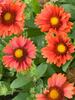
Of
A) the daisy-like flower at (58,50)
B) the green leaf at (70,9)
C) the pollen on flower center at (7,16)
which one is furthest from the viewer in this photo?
the green leaf at (70,9)

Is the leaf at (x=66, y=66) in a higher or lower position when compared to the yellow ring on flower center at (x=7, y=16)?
lower

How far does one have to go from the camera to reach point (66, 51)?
1.70 m

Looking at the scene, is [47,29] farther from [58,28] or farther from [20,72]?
[20,72]

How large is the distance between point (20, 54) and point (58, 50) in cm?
16

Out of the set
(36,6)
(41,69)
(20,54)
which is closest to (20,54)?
(20,54)

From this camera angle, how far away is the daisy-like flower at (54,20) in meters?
1.72

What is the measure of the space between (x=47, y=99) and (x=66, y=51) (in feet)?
0.68

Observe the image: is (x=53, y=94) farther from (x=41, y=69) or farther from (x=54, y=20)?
(x=54, y=20)

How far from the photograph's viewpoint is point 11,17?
180 centimetres

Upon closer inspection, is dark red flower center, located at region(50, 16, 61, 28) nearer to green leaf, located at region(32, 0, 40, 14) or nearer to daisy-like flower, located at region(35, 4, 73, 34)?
daisy-like flower, located at region(35, 4, 73, 34)

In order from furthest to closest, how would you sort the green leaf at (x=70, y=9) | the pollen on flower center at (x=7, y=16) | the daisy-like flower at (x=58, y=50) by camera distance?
the green leaf at (x=70, y=9)
the pollen on flower center at (x=7, y=16)
the daisy-like flower at (x=58, y=50)

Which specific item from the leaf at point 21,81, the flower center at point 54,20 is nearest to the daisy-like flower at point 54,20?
the flower center at point 54,20

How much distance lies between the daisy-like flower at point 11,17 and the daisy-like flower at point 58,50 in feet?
0.44

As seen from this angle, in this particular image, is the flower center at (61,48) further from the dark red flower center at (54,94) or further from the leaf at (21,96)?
the leaf at (21,96)
